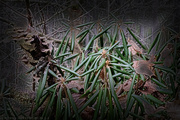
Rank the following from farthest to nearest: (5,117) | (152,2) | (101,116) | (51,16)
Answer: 1. (51,16)
2. (152,2)
3. (5,117)
4. (101,116)

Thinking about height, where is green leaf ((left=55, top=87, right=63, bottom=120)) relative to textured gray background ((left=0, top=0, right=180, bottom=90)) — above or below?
below

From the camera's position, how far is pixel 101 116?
0.76m

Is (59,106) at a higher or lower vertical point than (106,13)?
lower

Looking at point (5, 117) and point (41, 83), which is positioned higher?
point (41, 83)

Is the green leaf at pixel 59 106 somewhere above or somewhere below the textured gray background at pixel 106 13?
below

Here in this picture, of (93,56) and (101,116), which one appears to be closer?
(101,116)

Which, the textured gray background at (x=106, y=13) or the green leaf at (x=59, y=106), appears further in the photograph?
the textured gray background at (x=106, y=13)

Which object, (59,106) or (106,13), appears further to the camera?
(106,13)

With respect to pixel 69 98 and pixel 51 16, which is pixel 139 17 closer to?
pixel 51 16

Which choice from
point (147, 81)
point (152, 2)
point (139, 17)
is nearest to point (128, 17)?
point (139, 17)

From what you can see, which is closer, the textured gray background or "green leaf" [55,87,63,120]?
"green leaf" [55,87,63,120]

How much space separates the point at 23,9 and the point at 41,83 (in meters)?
0.74

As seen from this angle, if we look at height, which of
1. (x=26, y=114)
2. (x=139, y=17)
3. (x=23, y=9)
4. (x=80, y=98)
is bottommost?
(x=26, y=114)

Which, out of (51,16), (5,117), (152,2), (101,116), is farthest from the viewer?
(51,16)
